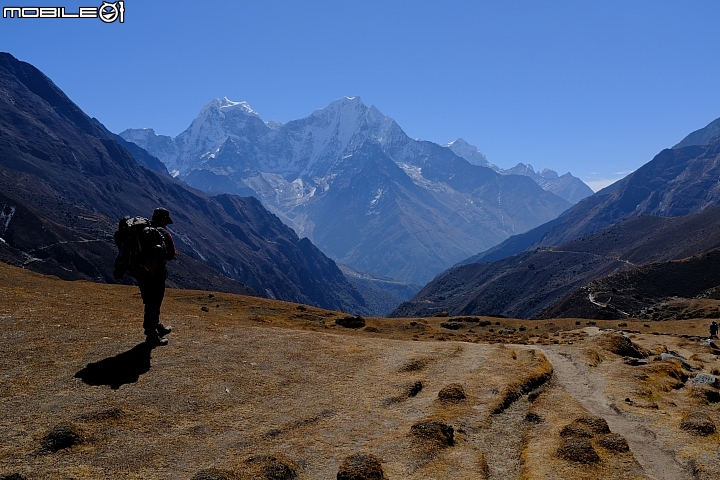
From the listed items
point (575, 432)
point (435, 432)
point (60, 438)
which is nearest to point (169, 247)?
point (60, 438)

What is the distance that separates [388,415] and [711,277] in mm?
177397

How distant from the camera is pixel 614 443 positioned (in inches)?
576

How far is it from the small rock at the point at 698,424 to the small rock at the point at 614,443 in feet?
10.3

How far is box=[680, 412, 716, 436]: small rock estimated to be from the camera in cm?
1593

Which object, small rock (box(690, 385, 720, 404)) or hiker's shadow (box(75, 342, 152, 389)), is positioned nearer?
hiker's shadow (box(75, 342, 152, 389))

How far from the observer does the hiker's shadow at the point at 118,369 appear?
16.5 m

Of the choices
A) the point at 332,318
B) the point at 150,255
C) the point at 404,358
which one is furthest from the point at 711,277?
the point at 150,255

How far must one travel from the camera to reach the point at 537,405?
62.3 ft

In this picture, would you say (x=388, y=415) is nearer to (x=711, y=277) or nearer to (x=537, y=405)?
(x=537, y=405)

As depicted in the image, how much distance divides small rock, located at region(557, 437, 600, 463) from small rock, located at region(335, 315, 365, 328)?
112ft

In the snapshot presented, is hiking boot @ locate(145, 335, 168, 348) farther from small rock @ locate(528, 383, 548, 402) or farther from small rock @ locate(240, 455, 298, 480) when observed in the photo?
small rock @ locate(528, 383, 548, 402)

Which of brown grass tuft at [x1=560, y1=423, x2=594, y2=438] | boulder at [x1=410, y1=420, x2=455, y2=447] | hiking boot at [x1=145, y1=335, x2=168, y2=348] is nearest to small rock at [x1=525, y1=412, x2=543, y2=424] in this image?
brown grass tuft at [x1=560, y1=423, x2=594, y2=438]

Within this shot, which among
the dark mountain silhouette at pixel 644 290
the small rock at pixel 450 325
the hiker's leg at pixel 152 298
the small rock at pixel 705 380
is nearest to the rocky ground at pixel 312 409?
the small rock at pixel 705 380

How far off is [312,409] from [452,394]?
218 inches
